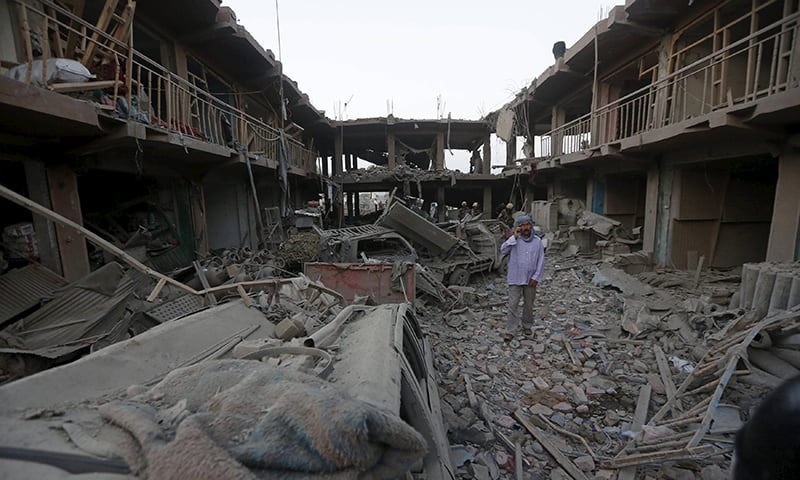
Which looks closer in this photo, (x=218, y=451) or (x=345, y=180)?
(x=218, y=451)

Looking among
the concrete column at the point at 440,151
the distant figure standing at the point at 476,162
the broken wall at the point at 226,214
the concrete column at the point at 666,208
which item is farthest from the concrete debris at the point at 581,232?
the broken wall at the point at 226,214

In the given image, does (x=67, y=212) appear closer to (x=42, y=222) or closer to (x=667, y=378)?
(x=42, y=222)

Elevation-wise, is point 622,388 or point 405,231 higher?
point 405,231

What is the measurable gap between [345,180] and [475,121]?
26.2 ft

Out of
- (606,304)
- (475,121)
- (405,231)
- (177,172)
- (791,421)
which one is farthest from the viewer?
(475,121)

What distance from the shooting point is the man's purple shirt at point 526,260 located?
5555mm

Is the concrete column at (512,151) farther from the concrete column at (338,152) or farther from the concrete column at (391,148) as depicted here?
the concrete column at (338,152)

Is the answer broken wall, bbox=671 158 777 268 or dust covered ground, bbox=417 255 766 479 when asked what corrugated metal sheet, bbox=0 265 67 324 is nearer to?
dust covered ground, bbox=417 255 766 479

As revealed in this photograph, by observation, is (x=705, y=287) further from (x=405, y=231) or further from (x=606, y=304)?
(x=405, y=231)

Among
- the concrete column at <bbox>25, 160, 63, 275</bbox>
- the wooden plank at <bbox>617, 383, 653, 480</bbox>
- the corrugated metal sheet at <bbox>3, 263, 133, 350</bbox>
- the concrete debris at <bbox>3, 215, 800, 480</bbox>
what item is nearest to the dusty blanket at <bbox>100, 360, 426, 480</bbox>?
the concrete debris at <bbox>3, 215, 800, 480</bbox>

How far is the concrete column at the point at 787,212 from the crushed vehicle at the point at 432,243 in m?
5.55

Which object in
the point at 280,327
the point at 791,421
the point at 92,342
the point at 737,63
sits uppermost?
the point at 737,63

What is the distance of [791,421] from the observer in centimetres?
94

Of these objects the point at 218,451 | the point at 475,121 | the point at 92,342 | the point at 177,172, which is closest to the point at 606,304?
the point at 218,451
